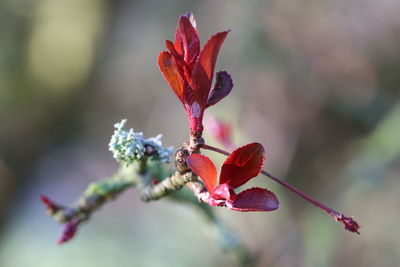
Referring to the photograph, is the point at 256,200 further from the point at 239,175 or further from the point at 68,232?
the point at 68,232

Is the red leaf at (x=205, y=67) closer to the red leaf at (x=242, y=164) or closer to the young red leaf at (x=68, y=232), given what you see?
the red leaf at (x=242, y=164)

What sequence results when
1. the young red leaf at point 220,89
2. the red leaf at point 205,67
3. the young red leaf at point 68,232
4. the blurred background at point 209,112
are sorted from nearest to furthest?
1. the red leaf at point 205,67
2. the young red leaf at point 220,89
3. the young red leaf at point 68,232
4. the blurred background at point 209,112

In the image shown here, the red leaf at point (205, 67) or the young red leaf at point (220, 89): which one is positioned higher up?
the red leaf at point (205, 67)

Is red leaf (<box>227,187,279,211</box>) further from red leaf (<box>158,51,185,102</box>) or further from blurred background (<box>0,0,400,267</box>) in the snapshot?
blurred background (<box>0,0,400,267</box>)

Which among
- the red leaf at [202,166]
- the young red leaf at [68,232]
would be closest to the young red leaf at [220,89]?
the red leaf at [202,166]

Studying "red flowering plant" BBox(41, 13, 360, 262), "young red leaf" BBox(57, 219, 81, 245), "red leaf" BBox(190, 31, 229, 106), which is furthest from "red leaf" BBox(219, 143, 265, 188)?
"young red leaf" BBox(57, 219, 81, 245)

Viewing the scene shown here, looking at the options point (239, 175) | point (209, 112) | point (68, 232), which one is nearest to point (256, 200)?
point (239, 175)
